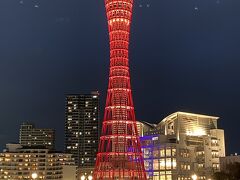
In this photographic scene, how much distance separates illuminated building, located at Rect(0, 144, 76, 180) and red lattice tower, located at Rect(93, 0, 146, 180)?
5594 cm

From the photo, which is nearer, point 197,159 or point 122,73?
point 122,73

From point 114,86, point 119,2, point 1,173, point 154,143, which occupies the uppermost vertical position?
point 119,2

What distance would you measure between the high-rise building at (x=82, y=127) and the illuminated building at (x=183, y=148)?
230 ft

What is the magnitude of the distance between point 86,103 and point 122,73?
131032 millimetres

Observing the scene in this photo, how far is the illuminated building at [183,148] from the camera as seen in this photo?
8981 centimetres

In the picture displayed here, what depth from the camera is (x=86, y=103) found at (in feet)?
598

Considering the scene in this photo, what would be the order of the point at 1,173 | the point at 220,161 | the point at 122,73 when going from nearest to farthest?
1. the point at 122,73
2. the point at 220,161
3. the point at 1,173

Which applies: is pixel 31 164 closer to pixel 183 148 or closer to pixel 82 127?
pixel 183 148

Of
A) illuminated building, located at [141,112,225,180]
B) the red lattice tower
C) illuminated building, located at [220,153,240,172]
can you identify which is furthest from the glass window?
the red lattice tower

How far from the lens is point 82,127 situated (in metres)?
176

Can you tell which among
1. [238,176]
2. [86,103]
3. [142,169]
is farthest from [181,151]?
[86,103]

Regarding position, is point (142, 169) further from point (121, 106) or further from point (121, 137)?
point (121, 106)

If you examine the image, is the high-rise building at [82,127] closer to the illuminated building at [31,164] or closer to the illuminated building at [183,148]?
the illuminated building at [31,164]

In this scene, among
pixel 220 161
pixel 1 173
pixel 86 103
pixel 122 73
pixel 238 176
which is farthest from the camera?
pixel 86 103
